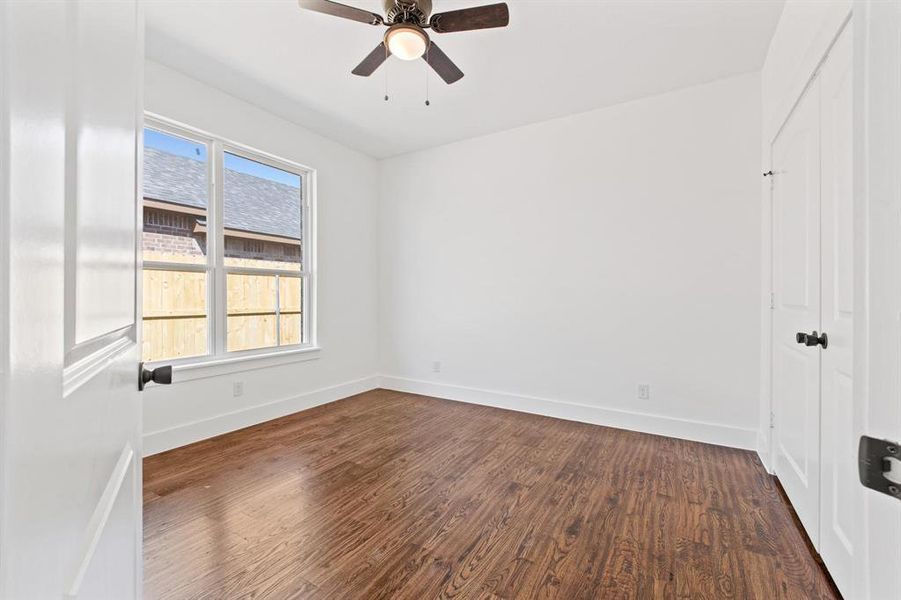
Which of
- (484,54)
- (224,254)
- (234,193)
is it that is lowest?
(224,254)

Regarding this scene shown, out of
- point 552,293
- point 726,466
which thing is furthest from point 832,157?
point 552,293

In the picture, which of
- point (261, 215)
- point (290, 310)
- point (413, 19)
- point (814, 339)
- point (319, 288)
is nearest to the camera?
point (814, 339)

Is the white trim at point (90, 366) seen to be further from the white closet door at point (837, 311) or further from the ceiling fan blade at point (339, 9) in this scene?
the white closet door at point (837, 311)

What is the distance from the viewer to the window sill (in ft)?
9.81

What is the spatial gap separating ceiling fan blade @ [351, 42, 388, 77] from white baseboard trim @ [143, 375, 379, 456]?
293cm

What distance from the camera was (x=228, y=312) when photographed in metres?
3.43

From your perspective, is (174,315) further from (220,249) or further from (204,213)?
(204,213)

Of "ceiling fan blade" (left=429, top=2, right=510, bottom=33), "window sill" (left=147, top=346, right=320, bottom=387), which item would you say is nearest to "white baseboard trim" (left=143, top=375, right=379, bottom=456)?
"window sill" (left=147, top=346, right=320, bottom=387)

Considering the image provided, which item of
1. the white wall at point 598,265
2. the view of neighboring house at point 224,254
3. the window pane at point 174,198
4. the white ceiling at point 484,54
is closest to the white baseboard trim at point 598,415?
the white wall at point 598,265

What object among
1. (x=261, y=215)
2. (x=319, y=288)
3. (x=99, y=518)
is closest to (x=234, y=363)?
(x=319, y=288)

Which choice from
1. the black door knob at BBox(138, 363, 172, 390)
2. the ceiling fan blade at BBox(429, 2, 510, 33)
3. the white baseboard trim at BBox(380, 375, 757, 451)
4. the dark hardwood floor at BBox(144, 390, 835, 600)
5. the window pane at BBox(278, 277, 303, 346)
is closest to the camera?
the black door knob at BBox(138, 363, 172, 390)

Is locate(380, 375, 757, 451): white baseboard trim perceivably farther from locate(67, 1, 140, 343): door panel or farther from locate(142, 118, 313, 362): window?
A: locate(67, 1, 140, 343): door panel

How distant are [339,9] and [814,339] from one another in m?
2.82

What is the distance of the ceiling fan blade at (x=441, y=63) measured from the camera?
7.43 ft
